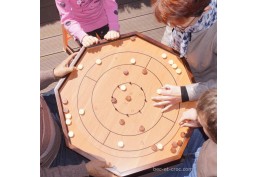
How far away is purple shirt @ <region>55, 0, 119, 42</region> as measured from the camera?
56.0 inches

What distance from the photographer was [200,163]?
1194 millimetres

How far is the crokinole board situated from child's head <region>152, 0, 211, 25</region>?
18 cm

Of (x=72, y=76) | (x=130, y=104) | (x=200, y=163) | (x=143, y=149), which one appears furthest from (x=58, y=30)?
(x=200, y=163)

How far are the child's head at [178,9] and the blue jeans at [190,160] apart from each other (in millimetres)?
462

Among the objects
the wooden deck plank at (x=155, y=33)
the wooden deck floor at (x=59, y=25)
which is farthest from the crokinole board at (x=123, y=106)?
the wooden deck plank at (x=155, y=33)

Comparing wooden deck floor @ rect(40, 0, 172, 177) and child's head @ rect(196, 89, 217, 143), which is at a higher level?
child's head @ rect(196, 89, 217, 143)

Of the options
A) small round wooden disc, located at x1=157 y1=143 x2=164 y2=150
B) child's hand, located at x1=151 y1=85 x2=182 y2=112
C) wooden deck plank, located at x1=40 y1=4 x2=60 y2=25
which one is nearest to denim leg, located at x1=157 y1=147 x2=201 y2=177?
small round wooden disc, located at x1=157 y1=143 x2=164 y2=150

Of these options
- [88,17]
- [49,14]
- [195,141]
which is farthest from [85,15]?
[195,141]

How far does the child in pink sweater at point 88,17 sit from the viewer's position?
141cm

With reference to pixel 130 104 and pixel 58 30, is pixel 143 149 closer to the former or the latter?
pixel 130 104

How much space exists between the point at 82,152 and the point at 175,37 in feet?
2.05

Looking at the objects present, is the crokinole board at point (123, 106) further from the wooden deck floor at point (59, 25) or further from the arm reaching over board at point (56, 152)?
the wooden deck floor at point (59, 25)

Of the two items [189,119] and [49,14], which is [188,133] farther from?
[49,14]

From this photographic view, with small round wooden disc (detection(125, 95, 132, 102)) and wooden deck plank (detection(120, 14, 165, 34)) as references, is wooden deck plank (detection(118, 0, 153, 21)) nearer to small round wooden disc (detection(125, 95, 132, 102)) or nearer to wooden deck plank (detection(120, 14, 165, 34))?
wooden deck plank (detection(120, 14, 165, 34))
